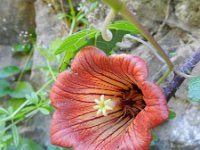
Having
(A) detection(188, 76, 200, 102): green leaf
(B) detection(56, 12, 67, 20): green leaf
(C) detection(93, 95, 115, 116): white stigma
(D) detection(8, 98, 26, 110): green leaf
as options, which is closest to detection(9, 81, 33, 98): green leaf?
(D) detection(8, 98, 26, 110): green leaf

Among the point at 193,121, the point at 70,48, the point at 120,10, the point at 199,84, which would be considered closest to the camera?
the point at 120,10

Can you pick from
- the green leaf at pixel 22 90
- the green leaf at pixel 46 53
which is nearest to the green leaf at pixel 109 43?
the green leaf at pixel 46 53

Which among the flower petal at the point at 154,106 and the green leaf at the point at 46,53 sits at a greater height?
the flower petal at the point at 154,106

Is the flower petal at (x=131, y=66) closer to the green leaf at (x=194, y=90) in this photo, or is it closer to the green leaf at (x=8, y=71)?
the green leaf at (x=194, y=90)

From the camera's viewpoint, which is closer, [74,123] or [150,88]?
[150,88]

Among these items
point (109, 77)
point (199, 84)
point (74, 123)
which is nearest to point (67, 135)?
point (74, 123)

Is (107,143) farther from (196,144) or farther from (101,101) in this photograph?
(196,144)

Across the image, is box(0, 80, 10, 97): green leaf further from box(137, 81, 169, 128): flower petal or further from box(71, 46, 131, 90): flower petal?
box(137, 81, 169, 128): flower petal
